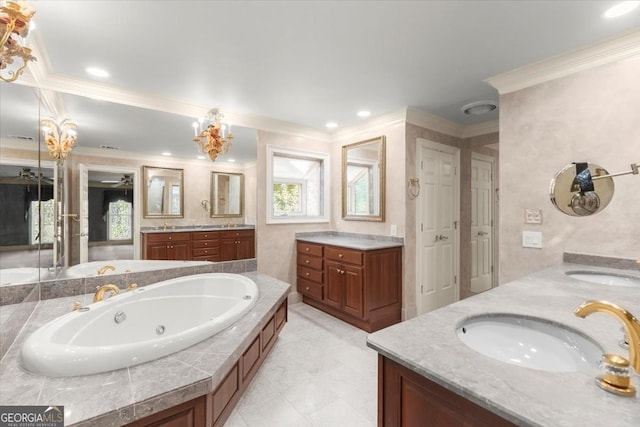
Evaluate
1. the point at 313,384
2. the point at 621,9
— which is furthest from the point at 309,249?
the point at 621,9

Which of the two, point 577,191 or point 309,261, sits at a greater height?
point 577,191

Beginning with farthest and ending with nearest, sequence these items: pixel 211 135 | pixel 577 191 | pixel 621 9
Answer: pixel 211 135
pixel 621 9
pixel 577 191

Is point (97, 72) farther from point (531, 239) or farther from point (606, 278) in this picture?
point (606, 278)

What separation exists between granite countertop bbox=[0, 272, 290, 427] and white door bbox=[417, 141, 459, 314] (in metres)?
2.57

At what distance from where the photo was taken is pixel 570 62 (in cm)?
203

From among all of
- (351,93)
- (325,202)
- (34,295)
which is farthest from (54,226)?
(325,202)

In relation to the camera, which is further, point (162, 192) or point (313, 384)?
point (162, 192)

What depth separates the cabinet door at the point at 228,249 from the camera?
3.07 m

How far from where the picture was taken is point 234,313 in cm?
179

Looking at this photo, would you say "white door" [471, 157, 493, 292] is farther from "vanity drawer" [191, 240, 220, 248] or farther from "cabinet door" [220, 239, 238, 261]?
"vanity drawer" [191, 240, 220, 248]

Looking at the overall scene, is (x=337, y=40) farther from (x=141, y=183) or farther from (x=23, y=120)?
(x=141, y=183)

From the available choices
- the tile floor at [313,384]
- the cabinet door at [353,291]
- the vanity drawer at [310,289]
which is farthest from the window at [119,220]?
the cabinet door at [353,291]

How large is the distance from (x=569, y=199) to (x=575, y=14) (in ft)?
4.06

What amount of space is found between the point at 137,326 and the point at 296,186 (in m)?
2.35
